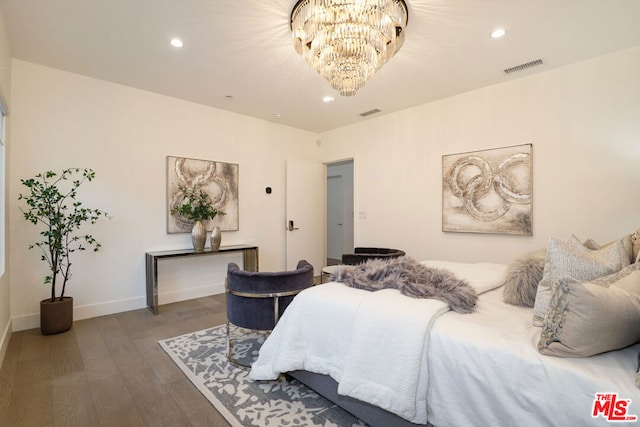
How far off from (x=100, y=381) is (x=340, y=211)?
5.93 meters

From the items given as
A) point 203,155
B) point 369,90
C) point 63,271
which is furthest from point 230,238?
point 369,90

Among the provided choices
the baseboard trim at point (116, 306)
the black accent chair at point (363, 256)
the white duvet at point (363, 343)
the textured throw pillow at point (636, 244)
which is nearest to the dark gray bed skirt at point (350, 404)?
the white duvet at point (363, 343)

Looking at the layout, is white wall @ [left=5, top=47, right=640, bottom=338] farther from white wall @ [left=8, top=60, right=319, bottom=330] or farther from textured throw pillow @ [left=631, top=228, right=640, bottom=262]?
textured throw pillow @ [left=631, top=228, right=640, bottom=262]

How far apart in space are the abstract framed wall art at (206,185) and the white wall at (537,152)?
2.22 m

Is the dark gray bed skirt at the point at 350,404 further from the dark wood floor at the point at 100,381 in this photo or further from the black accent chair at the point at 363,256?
the black accent chair at the point at 363,256

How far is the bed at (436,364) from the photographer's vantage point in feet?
3.63

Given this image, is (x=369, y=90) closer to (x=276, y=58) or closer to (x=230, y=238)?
(x=276, y=58)

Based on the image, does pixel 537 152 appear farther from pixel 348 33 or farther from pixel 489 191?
pixel 348 33

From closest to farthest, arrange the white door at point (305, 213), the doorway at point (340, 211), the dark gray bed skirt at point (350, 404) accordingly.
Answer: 1. the dark gray bed skirt at point (350, 404)
2. the white door at point (305, 213)
3. the doorway at point (340, 211)

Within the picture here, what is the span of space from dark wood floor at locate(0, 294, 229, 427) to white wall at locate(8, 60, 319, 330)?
511 mm

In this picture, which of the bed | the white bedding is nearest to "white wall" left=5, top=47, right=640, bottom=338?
the bed

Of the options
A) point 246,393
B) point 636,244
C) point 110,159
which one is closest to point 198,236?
point 110,159

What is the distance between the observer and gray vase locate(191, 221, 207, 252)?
400 cm

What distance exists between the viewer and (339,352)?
69.3 inches
